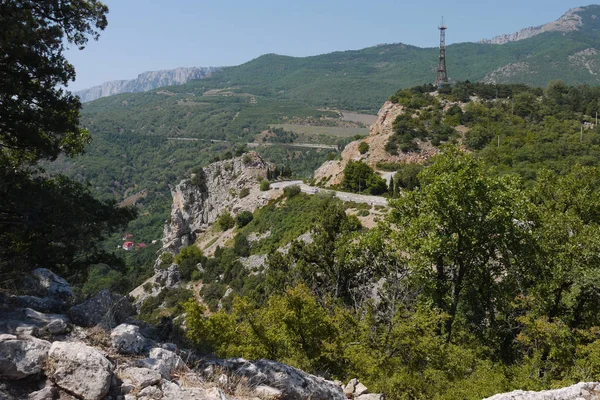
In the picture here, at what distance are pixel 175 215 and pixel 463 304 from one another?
5430 cm

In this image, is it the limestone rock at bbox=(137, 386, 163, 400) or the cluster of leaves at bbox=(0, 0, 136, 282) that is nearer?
the limestone rock at bbox=(137, 386, 163, 400)

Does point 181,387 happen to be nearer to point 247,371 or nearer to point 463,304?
point 247,371

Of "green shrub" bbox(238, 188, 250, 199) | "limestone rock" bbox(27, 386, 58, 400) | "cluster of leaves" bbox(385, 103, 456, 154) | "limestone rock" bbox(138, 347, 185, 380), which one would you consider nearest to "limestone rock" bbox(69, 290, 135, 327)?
"limestone rock" bbox(138, 347, 185, 380)

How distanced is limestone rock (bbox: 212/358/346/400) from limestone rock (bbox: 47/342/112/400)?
2395mm

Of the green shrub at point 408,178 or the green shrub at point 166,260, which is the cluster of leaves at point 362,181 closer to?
the green shrub at point 408,178

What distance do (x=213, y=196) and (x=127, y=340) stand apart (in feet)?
187

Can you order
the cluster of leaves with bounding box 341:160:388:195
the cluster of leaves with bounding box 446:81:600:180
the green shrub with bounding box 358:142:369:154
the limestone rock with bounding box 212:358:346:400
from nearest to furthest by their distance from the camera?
the limestone rock with bounding box 212:358:346:400, the cluster of leaves with bounding box 446:81:600:180, the cluster of leaves with bounding box 341:160:388:195, the green shrub with bounding box 358:142:369:154

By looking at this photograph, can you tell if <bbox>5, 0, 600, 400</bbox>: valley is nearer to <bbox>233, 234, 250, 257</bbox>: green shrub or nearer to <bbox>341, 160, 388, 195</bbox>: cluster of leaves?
<bbox>233, 234, 250, 257</bbox>: green shrub

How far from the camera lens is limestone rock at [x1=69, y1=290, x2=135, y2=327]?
23.7 feet

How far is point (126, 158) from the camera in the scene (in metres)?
175

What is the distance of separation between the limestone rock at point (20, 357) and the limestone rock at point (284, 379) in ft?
9.61

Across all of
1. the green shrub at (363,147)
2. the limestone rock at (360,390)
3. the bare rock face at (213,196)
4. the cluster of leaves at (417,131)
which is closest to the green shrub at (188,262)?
the bare rock face at (213,196)

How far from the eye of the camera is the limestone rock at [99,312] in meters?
7.23

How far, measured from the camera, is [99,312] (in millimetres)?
7469
